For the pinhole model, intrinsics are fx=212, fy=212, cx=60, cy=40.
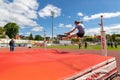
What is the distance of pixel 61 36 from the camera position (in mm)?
7520

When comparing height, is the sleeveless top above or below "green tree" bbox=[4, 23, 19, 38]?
below

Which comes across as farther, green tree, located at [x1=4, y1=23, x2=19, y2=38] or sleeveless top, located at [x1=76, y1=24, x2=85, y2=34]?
green tree, located at [x1=4, y1=23, x2=19, y2=38]

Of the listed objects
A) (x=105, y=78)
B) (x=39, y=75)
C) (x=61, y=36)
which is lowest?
(x=105, y=78)

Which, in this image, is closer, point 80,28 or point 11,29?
point 80,28

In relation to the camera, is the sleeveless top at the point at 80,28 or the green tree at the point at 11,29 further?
the green tree at the point at 11,29

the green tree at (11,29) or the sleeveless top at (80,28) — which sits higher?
the green tree at (11,29)

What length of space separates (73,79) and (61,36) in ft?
14.6

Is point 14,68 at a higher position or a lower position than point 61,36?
lower

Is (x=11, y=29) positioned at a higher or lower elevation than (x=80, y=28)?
higher

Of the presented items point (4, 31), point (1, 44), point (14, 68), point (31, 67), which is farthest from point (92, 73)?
point (4, 31)

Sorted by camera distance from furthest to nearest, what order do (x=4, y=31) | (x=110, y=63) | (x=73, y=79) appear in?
(x=4, y=31), (x=110, y=63), (x=73, y=79)

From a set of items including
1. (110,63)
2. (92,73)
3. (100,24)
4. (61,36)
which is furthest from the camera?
(61,36)

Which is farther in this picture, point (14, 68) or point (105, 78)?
point (105, 78)

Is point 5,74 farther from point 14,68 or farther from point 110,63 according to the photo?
point 110,63
